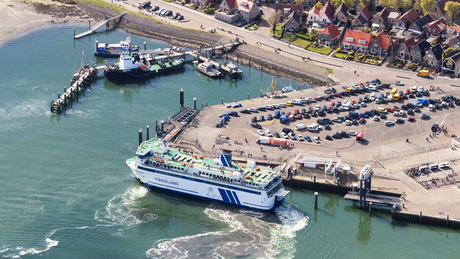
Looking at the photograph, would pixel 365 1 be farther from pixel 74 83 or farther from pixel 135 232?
pixel 135 232

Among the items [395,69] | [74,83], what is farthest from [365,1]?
[74,83]

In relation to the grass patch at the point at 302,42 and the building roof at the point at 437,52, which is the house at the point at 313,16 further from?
the building roof at the point at 437,52

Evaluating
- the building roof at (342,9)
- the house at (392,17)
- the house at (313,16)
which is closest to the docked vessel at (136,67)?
the house at (313,16)

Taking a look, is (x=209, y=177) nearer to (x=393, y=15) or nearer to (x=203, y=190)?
(x=203, y=190)

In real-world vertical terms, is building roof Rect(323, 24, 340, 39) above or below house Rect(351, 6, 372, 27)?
below

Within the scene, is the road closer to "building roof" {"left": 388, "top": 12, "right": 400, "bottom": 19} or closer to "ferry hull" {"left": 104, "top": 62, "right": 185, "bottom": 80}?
"building roof" {"left": 388, "top": 12, "right": 400, "bottom": 19}

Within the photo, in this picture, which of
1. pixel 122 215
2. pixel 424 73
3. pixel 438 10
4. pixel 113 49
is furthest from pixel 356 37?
pixel 122 215

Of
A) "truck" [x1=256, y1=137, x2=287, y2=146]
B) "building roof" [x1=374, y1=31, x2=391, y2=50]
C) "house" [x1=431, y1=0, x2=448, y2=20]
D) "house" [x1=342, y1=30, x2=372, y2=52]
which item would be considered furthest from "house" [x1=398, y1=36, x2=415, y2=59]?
"truck" [x1=256, y1=137, x2=287, y2=146]
